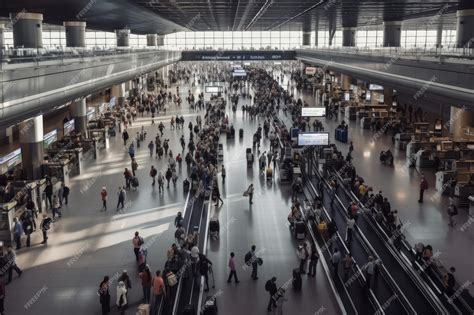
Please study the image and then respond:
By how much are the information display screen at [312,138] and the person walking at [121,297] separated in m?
12.2

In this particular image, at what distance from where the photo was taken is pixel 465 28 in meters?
28.8

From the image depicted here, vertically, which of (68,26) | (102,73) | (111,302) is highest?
(68,26)

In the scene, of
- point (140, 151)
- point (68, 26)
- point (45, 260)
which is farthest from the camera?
point (68, 26)

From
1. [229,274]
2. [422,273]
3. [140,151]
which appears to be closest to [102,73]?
[140,151]

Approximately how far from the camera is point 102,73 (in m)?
23.0

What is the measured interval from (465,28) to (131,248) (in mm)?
22798

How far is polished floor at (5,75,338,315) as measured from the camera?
37.9 feet

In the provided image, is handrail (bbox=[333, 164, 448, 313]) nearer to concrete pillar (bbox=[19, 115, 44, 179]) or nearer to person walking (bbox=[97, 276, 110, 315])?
person walking (bbox=[97, 276, 110, 315])

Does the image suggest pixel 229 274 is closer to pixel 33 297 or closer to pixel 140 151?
pixel 33 297

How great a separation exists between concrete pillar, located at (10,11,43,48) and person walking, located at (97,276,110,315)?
52.7 ft

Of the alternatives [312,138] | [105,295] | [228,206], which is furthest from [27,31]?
[105,295]

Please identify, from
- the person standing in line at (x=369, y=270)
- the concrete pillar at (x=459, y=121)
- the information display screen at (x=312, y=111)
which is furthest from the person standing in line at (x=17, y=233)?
the concrete pillar at (x=459, y=121)

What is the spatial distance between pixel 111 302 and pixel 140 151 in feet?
55.4

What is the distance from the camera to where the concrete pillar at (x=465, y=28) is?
93.3 feet
